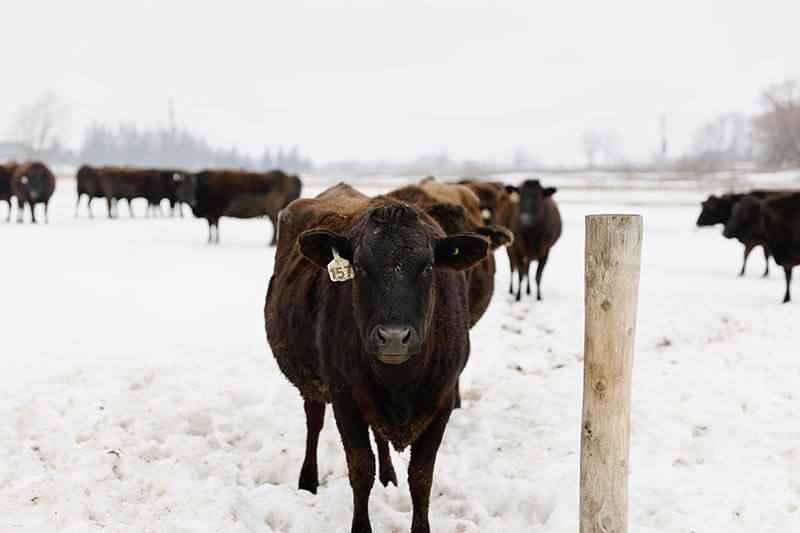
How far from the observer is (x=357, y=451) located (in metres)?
3.44

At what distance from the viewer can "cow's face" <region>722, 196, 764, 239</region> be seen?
12117 mm

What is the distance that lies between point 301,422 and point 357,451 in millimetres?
2025

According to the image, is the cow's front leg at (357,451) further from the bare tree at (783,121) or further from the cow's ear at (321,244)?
the bare tree at (783,121)

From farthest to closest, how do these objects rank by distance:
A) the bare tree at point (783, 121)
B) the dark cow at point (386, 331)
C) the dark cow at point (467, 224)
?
the bare tree at point (783, 121) → the dark cow at point (467, 224) → the dark cow at point (386, 331)

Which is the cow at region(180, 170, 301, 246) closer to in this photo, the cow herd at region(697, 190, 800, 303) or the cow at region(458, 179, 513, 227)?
the cow at region(458, 179, 513, 227)

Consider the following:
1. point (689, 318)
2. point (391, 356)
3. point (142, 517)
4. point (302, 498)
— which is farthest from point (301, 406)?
point (689, 318)

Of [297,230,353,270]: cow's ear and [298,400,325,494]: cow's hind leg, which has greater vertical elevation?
[297,230,353,270]: cow's ear

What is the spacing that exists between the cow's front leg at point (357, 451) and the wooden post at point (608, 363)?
1169 millimetres

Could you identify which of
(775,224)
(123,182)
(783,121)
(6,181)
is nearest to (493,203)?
(775,224)

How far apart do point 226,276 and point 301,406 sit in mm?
6437

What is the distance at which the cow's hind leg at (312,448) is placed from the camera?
4.37 m

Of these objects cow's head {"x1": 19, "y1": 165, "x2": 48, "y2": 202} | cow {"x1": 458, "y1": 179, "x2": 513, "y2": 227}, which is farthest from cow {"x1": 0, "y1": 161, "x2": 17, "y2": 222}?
cow {"x1": 458, "y1": 179, "x2": 513, "y2": 227}

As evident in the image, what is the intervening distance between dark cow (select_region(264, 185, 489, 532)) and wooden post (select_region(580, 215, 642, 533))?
2.08 feet

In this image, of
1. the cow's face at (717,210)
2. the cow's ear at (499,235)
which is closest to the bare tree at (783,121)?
the cow's face at (717,210)
